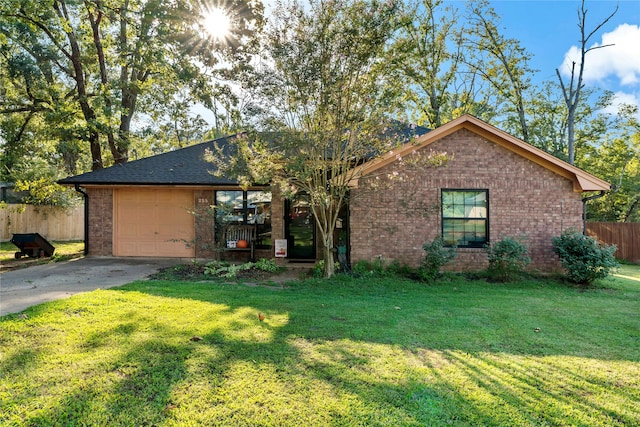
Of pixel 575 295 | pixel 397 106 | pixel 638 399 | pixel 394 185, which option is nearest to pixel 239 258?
→ pixel 394 185

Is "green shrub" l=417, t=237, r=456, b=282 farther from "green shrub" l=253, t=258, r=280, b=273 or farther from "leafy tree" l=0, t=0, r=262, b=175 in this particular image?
"leafy tree" l=0, t=0, r=262, b=175

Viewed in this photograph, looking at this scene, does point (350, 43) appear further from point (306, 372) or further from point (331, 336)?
point (306, 372)

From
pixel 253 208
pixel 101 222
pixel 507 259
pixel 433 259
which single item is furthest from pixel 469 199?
pixel 101 222

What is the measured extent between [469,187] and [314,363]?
7.03 meters

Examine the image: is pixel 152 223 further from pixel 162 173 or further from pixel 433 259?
pixel 433 259

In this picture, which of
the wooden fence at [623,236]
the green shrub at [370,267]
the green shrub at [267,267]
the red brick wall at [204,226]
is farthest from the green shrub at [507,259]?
the wooden fence at [623,236]

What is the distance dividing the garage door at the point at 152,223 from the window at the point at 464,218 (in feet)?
26.0

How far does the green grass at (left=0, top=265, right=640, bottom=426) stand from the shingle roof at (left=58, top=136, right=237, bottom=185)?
17.4ft

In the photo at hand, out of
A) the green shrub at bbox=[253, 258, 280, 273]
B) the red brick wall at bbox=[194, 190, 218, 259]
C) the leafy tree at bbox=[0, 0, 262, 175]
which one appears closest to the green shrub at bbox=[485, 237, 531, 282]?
the green shrub at bbox=[253, 258, 280, 273]

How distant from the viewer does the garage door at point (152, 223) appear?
36.8 feet

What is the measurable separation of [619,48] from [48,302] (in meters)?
20.9

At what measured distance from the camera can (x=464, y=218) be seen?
8898 millimetres

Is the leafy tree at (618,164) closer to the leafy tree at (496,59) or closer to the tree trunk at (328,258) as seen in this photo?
the leafy tree at (496,59)

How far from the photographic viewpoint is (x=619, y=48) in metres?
14.3
